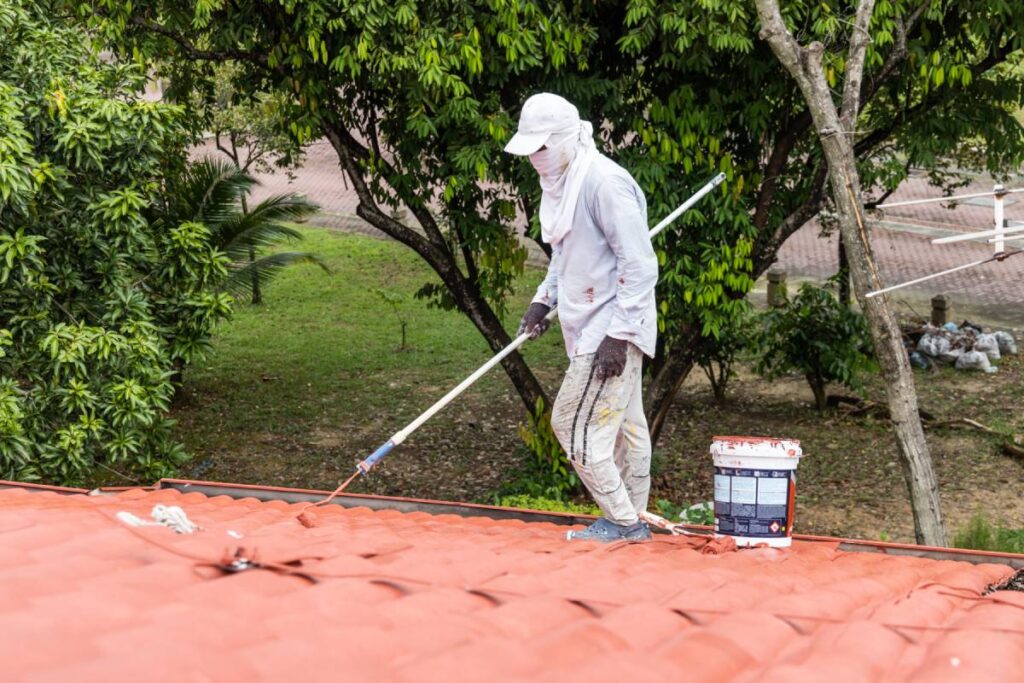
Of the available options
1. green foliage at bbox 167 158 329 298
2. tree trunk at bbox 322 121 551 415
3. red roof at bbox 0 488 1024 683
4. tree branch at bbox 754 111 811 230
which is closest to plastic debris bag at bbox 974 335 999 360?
tree branch at bbox 754 111 811 230

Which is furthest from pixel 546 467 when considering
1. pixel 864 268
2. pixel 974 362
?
pixel 974 362

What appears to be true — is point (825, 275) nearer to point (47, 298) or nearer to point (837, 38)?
point (837, 38)

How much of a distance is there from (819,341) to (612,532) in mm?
7265

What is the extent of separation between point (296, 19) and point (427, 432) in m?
5.14

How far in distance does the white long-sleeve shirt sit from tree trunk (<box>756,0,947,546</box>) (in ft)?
7.20

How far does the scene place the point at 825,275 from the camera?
1870cm

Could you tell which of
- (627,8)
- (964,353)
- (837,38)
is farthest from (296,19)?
(964,353)

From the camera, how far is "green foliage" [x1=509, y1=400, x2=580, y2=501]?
30.5ft

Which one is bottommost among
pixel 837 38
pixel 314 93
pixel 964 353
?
pixel 964 353

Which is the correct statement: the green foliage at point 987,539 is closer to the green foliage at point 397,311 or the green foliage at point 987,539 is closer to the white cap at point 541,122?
the white cap at point 541,122

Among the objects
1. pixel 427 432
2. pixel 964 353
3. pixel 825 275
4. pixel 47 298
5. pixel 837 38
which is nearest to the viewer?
pixel 47 298

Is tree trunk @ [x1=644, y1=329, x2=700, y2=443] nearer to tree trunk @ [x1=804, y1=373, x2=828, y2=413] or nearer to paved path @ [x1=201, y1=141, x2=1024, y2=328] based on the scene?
tree trunk @ [x1=804, y1=373, x2=828, y2=413]

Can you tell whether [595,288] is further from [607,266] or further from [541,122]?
[541,122]

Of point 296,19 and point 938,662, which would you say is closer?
point 938,662
